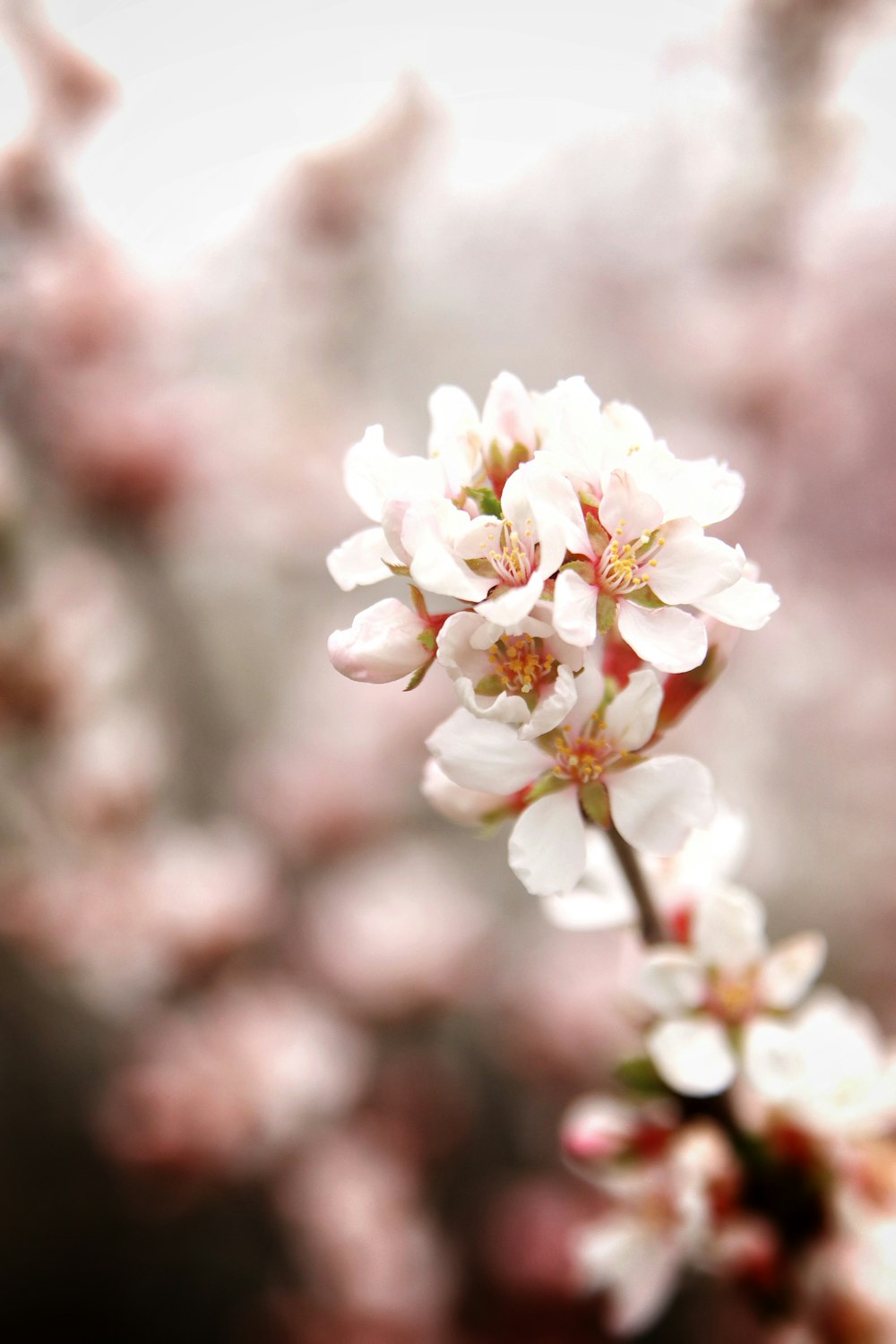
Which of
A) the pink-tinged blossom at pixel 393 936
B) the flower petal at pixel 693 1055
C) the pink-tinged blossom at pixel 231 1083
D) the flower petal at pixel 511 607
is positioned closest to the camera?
the flower petal at pixel 511 607

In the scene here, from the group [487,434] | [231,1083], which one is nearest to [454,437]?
[487,434]

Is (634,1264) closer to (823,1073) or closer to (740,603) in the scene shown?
(823,1073)

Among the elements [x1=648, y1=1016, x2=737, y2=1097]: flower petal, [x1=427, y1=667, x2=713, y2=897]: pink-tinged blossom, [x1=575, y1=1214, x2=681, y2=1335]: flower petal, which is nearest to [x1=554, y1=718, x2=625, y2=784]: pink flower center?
[x1=427, y1=667, x2=713, y2=897]: pink-tinged blossom

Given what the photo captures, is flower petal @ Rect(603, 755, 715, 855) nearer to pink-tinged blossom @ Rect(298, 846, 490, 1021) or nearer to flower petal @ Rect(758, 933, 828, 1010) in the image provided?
flower petal @ Rect(758, 933, 828, 1010)

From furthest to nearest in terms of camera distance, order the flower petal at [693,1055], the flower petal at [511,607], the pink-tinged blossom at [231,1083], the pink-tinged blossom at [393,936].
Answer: the pink-tinged blossom at [393,936] < the pink-tinged blossom at [231,1083] < the flower petal at [693,1055] < the flower petal at [511,607]

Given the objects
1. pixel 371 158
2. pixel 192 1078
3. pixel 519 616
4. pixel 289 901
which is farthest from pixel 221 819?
pixel 519 616

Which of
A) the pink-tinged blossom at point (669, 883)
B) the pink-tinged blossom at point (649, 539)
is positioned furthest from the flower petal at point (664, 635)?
the pink-tinged blossom at point (669, 883)

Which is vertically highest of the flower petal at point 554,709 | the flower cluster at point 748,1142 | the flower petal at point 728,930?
the flower petal at point 554,709

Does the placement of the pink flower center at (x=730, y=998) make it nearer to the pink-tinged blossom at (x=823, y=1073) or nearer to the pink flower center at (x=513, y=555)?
the pink-tinged blossom at (x=823, y=1073)
